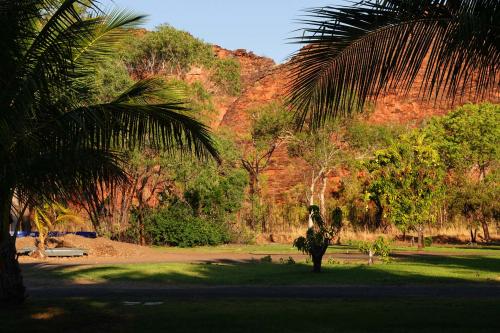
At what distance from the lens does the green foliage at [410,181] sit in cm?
3588

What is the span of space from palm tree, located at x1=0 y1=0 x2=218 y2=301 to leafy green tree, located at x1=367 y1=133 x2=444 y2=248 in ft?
87.2

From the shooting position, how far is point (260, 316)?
1108cm

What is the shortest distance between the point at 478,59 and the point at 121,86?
2689 centimetres

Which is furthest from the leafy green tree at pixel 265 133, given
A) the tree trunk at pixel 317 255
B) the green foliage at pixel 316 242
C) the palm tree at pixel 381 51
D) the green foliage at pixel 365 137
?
the palm tree at pixel 381 51

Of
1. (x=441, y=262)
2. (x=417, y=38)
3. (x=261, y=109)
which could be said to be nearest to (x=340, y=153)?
(x=261, y=109)

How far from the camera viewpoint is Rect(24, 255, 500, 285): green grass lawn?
1839cm

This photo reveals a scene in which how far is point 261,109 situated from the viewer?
50125 millimetres

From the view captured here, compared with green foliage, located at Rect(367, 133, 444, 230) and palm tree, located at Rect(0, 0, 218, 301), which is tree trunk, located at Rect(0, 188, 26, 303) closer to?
palm tree, located at Rect(0, 0, 218, 301)

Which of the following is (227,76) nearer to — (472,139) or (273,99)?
(273,99)

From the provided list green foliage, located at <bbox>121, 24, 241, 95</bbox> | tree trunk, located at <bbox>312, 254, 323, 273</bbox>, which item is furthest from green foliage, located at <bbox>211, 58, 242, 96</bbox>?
tree trunk, located at <bbox>312, 254, 323, 273</bbox>

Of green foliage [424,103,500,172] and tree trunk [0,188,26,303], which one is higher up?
green foliage [424,103,500,172]

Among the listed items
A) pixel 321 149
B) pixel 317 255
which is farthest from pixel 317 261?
pixel 321 149

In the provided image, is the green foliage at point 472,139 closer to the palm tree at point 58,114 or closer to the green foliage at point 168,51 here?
the green foliage at point 168,51

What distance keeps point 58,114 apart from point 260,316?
4.50 meters
